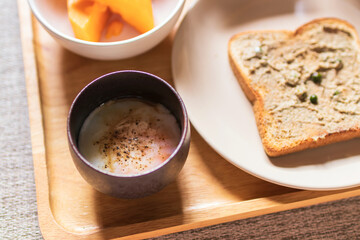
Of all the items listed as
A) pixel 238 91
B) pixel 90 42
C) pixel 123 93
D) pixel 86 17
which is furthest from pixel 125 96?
pixel 238 91

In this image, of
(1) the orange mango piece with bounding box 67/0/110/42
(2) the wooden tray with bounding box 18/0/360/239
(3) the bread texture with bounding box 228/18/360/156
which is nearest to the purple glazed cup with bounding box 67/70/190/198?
(2) the wooden tray with bounding box 18/0/360/239

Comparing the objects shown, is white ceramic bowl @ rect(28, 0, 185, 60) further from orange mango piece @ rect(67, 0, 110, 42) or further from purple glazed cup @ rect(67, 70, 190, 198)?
purple glazed cup @ rect(67, 70, 190, 198)

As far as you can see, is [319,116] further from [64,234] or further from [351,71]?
[64,234]

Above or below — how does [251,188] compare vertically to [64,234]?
above

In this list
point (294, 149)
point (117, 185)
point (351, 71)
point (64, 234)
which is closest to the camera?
point (117, 185)

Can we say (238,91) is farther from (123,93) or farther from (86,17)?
(86,17)

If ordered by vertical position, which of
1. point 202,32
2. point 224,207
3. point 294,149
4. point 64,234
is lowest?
point 64,234

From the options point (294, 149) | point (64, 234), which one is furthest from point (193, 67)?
point (64, 234)

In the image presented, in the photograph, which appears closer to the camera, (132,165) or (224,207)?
(132,165)
